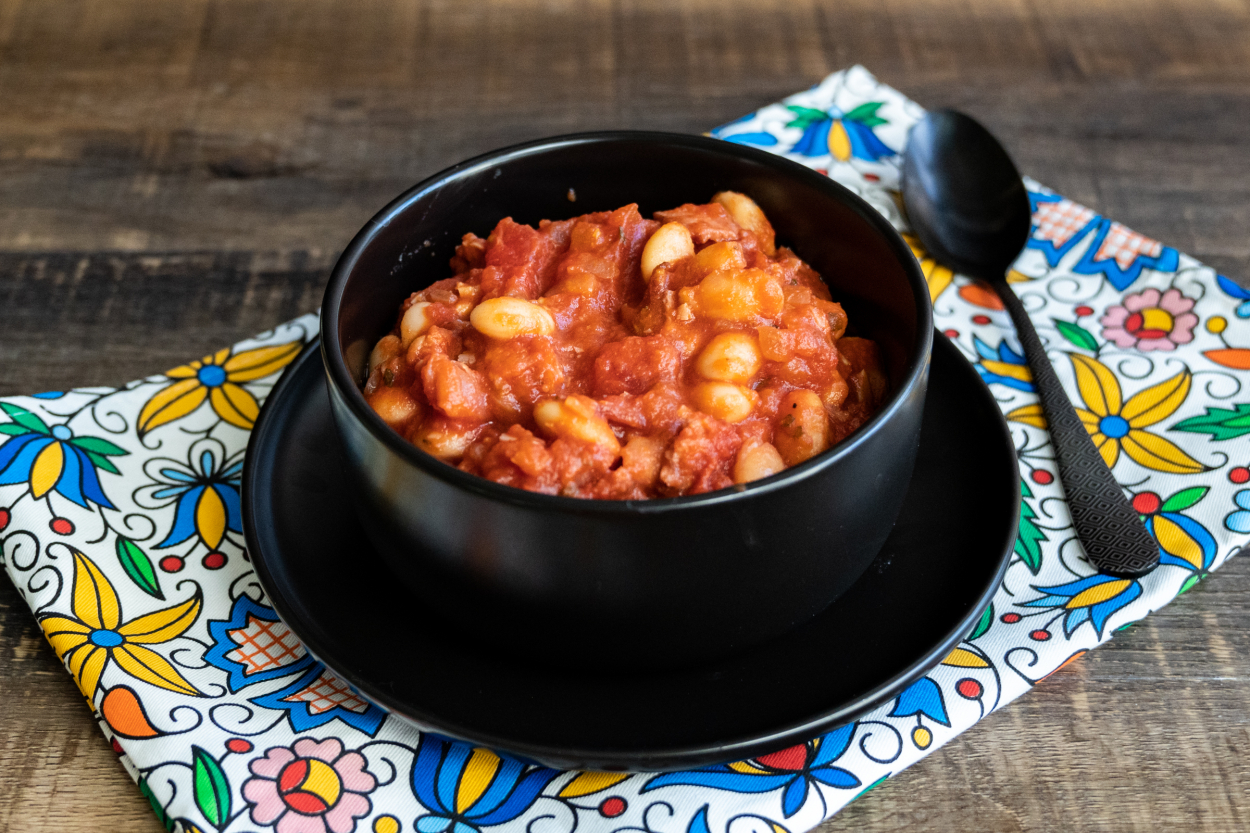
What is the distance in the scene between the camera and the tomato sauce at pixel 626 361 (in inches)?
69.4

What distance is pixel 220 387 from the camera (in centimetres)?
253

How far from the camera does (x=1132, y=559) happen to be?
6.84 ft

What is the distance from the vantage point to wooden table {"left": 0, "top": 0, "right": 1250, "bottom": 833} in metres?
1.90

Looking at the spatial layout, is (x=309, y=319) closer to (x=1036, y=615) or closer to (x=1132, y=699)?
(x=1036, y=615)

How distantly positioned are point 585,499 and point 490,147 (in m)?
2.21

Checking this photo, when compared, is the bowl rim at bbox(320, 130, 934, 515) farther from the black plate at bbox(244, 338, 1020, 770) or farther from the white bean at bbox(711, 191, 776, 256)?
the black plate at bbox(244, 338, 1020, 770)

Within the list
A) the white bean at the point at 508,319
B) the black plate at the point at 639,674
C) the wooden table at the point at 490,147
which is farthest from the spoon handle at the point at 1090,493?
the white bean at the point at 508,319

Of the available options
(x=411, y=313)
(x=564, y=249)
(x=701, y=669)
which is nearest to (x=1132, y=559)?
(x=701, y=669)

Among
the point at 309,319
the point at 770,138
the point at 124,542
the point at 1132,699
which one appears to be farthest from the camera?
the point at 770,138

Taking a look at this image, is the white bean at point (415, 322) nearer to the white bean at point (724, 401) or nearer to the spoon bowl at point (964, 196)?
the white bean at point (724, 401)

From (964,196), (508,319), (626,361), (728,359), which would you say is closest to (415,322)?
(508,319)

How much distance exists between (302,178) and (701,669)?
2.25 m

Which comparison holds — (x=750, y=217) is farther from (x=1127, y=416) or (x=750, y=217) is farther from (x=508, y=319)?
(x=1127, y=416)

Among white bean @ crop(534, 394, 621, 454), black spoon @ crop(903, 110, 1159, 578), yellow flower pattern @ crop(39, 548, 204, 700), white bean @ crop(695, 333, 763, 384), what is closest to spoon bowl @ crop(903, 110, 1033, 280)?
black spoon @ crop(903, 110, 1159, 578)
